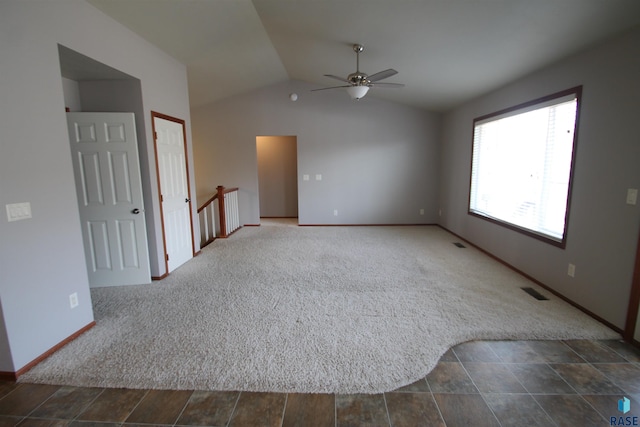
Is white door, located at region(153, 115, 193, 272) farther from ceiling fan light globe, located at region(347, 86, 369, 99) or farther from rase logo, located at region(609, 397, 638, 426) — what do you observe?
rase logo, located at region(609, 397, 638, 426)

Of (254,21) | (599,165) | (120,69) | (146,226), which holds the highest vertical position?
(254,21)

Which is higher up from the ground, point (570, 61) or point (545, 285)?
point (570, 61)

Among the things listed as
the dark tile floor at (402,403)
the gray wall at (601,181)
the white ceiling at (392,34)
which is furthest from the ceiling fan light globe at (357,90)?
the dark tile floor at (402,403)

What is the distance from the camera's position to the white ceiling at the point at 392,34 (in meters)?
2.41

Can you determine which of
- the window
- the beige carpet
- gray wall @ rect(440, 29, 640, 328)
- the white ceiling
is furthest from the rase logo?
the white ceiling

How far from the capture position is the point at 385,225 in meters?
6.75

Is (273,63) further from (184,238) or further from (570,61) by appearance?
(570,61)

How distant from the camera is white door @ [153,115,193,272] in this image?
3717 mm

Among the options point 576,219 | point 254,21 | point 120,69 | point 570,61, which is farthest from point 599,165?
point 120,69

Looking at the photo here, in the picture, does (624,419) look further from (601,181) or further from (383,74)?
(383,74)

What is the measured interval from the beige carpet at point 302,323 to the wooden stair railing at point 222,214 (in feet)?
4.64

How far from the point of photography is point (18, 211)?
199 cm

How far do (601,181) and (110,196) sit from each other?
4995mm

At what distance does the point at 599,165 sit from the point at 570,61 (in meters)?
1.14
